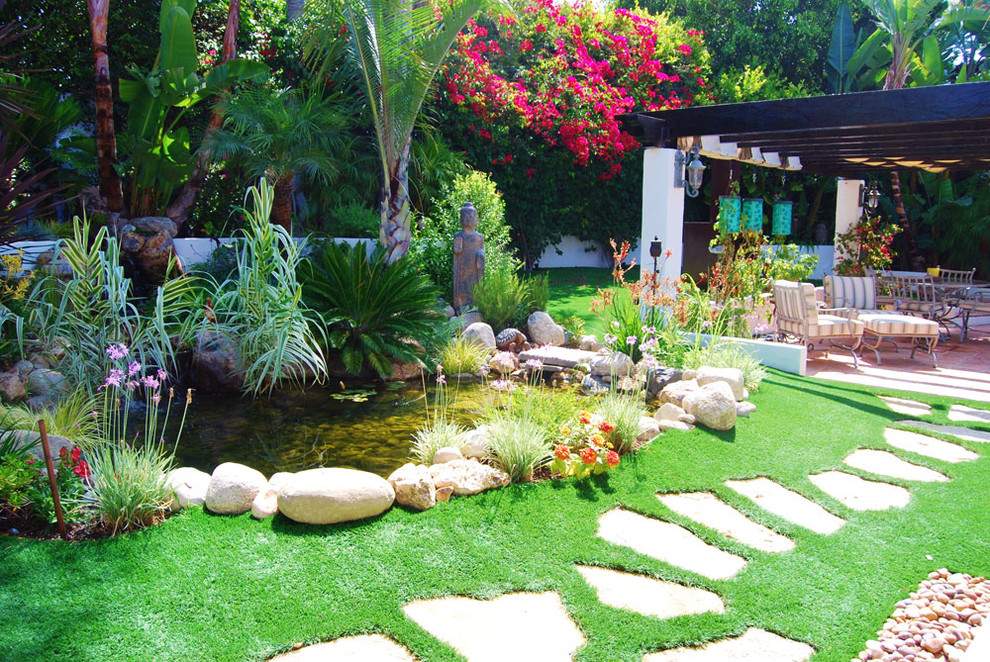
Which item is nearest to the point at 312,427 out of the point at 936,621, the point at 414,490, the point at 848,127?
the point at 414,490

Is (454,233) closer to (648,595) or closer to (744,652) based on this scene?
(648,595)

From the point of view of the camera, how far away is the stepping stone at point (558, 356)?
8.05m

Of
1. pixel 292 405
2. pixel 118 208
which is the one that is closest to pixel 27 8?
pixel 118 208

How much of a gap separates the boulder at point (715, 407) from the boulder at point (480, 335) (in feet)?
11.2

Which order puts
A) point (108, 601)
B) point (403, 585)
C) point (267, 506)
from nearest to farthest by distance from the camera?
point (108, 601)
point (403, 585)
point (267, 506)

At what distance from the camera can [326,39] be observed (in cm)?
1020

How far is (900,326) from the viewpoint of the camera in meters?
8.70

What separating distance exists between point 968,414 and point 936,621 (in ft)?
13.4

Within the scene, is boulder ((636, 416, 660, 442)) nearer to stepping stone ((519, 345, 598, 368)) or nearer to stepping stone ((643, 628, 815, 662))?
stepping stone ((643, 628, 815, 662))

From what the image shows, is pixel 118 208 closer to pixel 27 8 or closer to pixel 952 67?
pixel 27 8

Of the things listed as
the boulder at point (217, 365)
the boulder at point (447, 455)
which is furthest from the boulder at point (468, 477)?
the boulder at point (217, 365)

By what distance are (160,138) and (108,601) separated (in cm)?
761

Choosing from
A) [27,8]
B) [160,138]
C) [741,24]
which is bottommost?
[160,138]

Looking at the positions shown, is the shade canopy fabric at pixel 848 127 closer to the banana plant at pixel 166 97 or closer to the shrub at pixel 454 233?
the shrub at pixel 454 233
